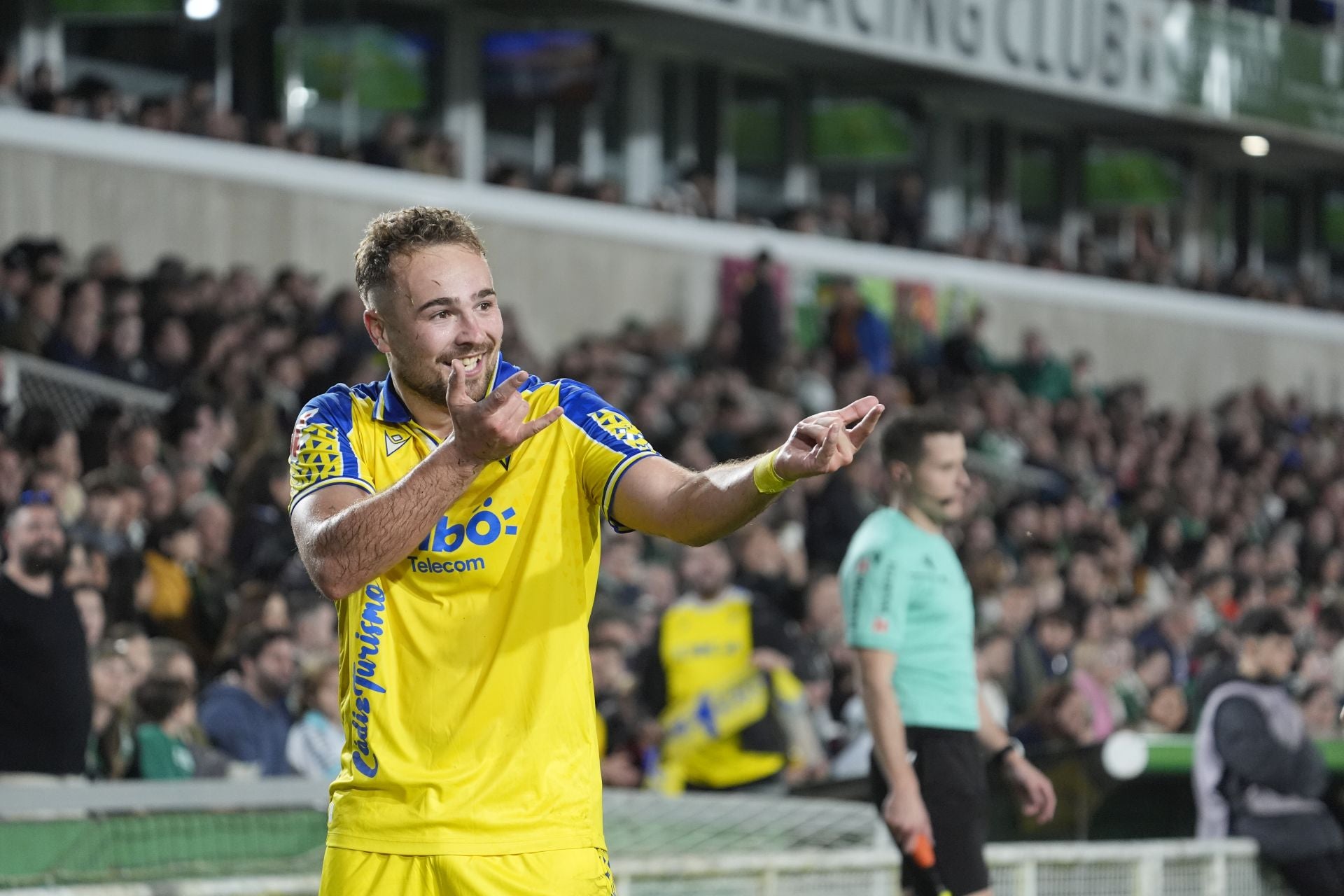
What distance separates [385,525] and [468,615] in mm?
336

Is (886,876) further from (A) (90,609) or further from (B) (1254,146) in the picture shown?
(B) (1254,146)

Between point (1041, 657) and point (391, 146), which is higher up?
point (391, 146)

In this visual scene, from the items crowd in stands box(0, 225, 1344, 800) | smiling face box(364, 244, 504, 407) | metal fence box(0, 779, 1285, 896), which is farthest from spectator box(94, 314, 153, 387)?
smiling face box(364, 244, 504, 407)

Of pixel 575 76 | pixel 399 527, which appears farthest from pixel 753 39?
pixel 399 527

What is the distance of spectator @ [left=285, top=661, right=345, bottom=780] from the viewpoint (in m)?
8.00

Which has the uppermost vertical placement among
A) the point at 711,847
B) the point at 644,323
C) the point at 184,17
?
the point at 184,17

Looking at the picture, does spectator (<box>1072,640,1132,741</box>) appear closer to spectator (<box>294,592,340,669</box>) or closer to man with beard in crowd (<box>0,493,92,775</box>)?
spectator (<box>294,592,340,669</box>)

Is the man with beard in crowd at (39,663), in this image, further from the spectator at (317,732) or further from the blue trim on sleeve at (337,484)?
the blue trim on sleeve at (337,484)

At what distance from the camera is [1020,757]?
611 cm

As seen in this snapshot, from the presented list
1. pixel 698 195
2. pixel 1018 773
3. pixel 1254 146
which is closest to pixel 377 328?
pixel 1018 773

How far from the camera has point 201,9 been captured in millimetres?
16875

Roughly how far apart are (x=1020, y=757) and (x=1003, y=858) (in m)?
1.32

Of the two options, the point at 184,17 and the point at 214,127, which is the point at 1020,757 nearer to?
the point at 214,127

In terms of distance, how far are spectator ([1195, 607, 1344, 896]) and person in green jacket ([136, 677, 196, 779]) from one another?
393cm
